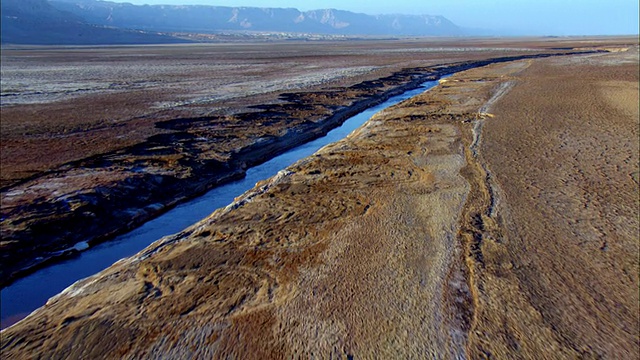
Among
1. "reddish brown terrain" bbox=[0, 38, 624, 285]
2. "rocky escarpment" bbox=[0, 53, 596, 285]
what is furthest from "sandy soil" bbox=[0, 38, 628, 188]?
"rocky escarpment" bbox=[0, 53, 596, 285]

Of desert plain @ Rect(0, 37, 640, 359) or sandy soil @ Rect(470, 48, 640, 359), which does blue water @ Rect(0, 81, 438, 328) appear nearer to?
desert plain @ Rect(0, 37, 640, 359)

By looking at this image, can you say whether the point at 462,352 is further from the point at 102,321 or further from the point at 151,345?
the point at 102,321

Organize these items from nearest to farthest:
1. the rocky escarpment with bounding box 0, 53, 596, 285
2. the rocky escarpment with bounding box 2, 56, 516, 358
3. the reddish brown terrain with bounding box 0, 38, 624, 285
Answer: the rocky escarpment with bounding box 2, 56, 516, 358 → the rocky escarpment with bounding box 0, 53, 596, 285 → the reddish brown terrain with bounding box 0, 38, 624, 285

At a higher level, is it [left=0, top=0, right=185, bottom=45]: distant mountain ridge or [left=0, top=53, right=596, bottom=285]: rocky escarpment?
[left=0, top=53, right=596, bottom=285]: rocky escarpment

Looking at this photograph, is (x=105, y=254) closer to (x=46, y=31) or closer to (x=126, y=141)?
(x=126, y=141)

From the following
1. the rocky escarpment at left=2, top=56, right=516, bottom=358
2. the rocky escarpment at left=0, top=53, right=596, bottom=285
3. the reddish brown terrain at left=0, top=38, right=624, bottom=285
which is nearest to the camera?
the rocky escarpment at left=2, top=56, right=516, bottom=358

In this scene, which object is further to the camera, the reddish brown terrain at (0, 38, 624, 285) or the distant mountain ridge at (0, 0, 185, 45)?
the distant mountain ridge at (0, 0, 185, 45)

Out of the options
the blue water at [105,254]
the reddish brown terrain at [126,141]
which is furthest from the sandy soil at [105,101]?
the blue water at [105,254]
